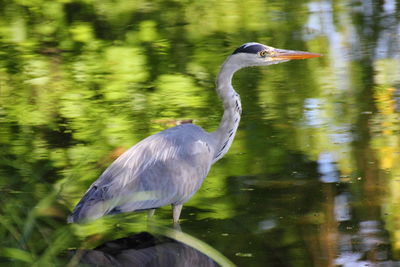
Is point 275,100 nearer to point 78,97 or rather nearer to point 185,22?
point 78,97

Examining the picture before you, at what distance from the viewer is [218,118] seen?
7879 millimetres

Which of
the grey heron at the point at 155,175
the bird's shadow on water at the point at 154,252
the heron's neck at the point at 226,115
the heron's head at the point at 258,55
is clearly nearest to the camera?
the bird's shadow on water at the point at 154,252

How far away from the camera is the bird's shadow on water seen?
504 cm

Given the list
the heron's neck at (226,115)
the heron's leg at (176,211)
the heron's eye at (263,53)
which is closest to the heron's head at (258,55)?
the heron's eye at (263,53)

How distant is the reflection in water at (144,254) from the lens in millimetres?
5051

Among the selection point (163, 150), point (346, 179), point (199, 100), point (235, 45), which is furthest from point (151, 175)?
point (235, 45)

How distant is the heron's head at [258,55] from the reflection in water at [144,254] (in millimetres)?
1397

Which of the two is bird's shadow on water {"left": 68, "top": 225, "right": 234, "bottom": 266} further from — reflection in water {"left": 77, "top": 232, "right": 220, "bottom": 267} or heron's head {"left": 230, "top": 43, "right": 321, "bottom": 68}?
heron's head {"left": 230, "top": 43, "right": 321, "bottom": 68}

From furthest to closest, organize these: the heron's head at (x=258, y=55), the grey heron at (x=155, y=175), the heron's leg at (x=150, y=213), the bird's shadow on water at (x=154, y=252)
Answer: the heron's head at (x=258, y=55) → the heron's leg at (x=150, y=213) → the grey heron at (x=155, y=175) → the bird's shadow on water at (x=154, y=252)

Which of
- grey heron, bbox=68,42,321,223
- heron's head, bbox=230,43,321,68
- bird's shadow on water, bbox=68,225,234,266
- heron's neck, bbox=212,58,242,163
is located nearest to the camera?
bird's shadow on water, bbox=68,225,234,266

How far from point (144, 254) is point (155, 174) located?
535 millimetres

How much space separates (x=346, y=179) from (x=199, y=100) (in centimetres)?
248

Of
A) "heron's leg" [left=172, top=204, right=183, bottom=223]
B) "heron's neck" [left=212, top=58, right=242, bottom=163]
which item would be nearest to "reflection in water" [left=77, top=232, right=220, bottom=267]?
"heron's leg" [left=172, top=204, right=183, bottom=223]

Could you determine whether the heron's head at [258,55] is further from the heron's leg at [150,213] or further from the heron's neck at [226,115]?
the heron's leg at [150,213]
